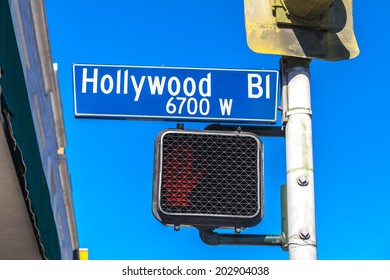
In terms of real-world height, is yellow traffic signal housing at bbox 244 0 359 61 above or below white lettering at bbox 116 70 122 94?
above

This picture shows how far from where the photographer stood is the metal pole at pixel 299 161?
186 inches

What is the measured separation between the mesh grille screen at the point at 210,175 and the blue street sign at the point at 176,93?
307mm

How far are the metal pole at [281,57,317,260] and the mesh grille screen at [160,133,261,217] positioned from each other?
232 millimetres

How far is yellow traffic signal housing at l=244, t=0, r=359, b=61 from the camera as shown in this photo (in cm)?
509

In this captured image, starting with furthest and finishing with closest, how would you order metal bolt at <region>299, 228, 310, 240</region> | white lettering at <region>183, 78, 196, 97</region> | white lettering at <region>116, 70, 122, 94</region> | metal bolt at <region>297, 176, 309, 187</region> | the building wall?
the building wall
white lettering at <region>116, 70, 122, 94</region>
white lettering at <region>183, 78, 196, 97</region>
metal bolt at <region>297, 176, 309, 187</region>
metal bolt at <region>299, 228, 310, 240</region>

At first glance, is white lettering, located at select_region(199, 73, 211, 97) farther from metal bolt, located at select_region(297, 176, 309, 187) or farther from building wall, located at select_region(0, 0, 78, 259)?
building wall, located at select_region(0, 0, 78, 259)

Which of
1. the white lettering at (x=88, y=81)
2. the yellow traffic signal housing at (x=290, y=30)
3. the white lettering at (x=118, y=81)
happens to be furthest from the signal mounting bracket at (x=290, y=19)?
the white lettering at (x=88, y=81)

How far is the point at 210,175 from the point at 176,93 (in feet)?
2.22

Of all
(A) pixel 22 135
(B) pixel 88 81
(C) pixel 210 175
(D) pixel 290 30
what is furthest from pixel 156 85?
(A) pixel 22 135

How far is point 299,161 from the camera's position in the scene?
487cm

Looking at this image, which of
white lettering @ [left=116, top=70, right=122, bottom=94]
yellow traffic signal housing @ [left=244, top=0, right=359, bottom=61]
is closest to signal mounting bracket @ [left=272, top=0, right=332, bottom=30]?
yellow traffic signal housing @ [left=244, top=0, right=359, bottom=61]

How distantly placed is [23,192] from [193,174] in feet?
22.0

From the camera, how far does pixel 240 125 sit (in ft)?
17.7
